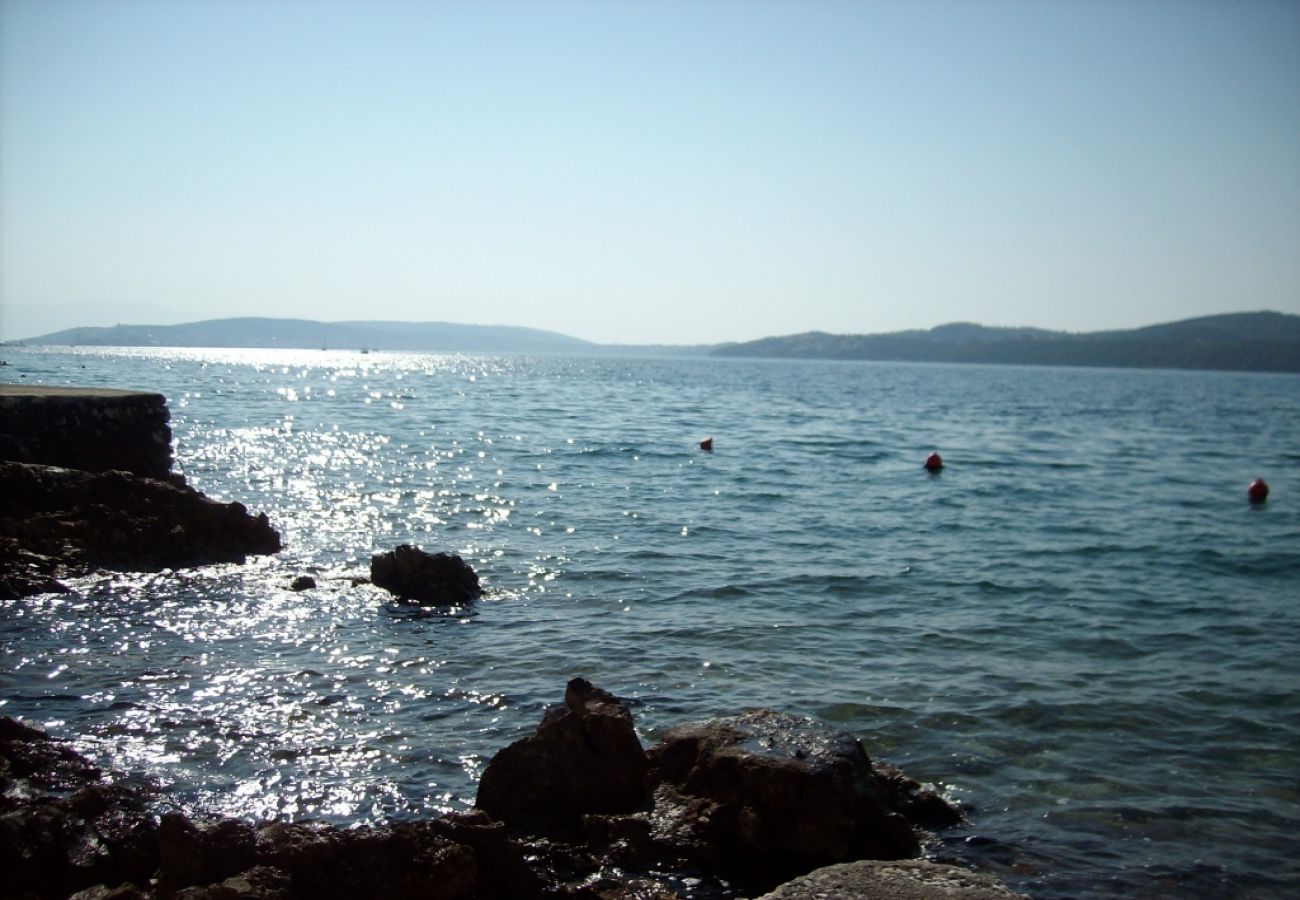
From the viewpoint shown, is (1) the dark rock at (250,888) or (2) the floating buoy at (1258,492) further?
(2) the floating buoy at (1258,492)

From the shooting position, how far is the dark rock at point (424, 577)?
13.3m

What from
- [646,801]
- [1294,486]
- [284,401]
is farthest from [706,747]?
[284,401]

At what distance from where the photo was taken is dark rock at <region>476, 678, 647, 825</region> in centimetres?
700

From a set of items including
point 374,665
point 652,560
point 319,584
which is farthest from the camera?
point 652,560

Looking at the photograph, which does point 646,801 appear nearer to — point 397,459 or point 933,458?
point 397,459

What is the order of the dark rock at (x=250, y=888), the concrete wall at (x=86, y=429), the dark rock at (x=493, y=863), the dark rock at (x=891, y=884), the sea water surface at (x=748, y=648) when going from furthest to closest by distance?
the concrete wall at (x=86, y=429) → the sea water surface at (x=748, y=648) → the dark rock at (x=493, y=863) → the dark rock at (x=891, y=884) → the dark rock at (x=250, y=888)

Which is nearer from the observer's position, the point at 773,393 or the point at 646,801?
the point at 646,801

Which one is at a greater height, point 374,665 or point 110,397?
point 110,397

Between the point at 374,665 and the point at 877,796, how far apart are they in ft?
18.6

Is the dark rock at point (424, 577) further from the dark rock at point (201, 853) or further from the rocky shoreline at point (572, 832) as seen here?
the dark rock at point (201, 853)

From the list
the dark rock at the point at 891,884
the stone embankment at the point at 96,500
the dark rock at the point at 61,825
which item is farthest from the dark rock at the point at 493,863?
the stone embankment at the point at 96,500

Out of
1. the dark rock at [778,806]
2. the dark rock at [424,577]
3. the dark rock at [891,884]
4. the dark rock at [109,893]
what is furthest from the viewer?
the dark rock at [424,577]

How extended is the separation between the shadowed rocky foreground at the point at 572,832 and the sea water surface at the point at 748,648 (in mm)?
882

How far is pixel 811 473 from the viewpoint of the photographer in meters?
31.0
